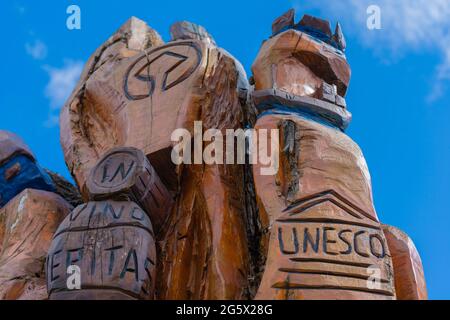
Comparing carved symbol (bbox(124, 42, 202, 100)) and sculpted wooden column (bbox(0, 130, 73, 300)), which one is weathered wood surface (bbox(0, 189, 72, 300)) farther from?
carved symbol (bbox(124, 42, 202, 100))

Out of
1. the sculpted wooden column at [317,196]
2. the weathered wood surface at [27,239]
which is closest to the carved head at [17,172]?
the weathered wood surface at [27,239]

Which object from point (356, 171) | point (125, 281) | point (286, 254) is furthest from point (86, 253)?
point (356, 171)

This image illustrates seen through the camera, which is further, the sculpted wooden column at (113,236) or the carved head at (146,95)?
the carved head at (146,95)

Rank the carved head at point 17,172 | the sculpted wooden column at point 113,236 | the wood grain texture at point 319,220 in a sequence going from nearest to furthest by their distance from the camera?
the wood grain texture at point 319,220 → the sculpted wooden column at point 113,236 → the carved head at point 17,172

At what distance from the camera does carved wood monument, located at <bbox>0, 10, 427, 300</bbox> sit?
431 centimetres

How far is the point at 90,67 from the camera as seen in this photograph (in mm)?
6484

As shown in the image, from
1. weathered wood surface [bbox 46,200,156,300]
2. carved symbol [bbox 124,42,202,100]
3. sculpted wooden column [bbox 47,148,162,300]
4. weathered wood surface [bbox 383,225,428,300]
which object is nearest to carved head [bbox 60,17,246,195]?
carved symbol [bbox 124,42,202,100]

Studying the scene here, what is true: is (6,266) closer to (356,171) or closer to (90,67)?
(90,67)

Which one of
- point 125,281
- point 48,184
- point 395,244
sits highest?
point 48,184

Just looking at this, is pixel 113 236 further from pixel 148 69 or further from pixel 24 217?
pixel 148 69

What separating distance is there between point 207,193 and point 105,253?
768 millimetres

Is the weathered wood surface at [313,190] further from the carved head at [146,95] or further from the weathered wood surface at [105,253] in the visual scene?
the weathered wood surface at [105,253]

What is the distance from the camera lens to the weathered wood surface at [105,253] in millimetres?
4395

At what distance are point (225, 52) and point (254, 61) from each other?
559mm
